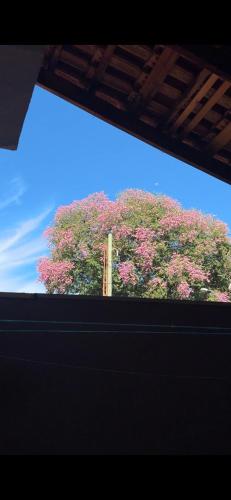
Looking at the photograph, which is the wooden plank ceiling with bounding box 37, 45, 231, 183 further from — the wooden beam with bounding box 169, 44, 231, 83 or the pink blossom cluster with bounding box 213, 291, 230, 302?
the pink blossom cluster with bounding box 213, 291, 230, 302

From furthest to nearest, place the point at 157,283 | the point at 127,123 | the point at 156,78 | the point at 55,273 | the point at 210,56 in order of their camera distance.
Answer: the point at 157,283 < the point at 55,273 < the point at 127,123 < the point at 156,78 < the point at 210,56

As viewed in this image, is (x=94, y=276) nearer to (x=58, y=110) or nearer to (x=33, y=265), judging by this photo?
(x=33, y=265)

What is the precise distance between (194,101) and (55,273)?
4837 mm

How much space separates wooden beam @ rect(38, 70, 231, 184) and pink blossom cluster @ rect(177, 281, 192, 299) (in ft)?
15.1

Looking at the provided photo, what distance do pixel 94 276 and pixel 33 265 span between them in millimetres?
952

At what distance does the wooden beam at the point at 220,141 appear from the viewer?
2.49 metres

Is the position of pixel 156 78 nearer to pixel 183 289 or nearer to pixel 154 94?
pixel 154 94

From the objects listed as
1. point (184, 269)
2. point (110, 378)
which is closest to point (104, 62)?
point (110, 378)

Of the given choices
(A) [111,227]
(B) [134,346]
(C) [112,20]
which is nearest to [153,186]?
(A) [111,227]

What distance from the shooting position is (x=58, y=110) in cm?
558

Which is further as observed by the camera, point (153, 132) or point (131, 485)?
point (153, 132)

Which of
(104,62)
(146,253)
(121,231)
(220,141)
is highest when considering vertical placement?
(121,231)

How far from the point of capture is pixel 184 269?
24.0 feet

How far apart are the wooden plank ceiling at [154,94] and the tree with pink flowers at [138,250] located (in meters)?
4.22
